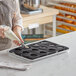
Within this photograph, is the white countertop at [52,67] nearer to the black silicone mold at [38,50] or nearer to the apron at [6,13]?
the black silicone mold at [38,50]

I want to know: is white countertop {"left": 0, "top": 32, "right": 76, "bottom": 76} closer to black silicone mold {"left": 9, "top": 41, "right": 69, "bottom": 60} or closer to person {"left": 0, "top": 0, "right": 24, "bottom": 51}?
black silicone mold {"left": 9, "top": 41, "right": 69, "bottom": 60}

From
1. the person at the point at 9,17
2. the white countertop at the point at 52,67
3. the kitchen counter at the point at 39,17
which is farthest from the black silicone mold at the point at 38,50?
the kitchen counter at the point at 39,17

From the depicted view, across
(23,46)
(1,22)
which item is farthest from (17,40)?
(1,22)

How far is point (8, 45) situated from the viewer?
208cm

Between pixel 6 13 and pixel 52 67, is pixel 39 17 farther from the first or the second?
pixel 52 67

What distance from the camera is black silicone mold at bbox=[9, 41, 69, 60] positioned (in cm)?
137

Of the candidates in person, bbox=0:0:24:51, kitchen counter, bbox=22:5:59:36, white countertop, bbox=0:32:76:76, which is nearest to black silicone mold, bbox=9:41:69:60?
white countertop, bbox=0:32:76:76

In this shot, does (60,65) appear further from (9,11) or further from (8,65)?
(9,11)

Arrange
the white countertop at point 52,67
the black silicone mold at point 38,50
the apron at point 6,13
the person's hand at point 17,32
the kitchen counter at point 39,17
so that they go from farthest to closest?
the kitchen counter at point 39,17 < the apron at point 6,13 < the person's hand at point 17,32 < the black silicone mold at point 38,50 < the white countertop at point 52,67

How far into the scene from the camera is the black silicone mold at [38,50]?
1367mm

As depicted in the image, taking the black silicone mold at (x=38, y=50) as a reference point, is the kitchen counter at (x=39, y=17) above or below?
below

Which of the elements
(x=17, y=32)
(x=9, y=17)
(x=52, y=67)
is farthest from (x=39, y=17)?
(x=52, y=67)

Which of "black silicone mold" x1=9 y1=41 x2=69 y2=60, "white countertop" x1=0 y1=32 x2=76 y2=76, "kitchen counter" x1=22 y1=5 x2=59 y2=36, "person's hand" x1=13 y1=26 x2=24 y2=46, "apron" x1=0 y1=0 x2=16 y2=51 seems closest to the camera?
"white countertop" x1=0 y1=32 x2=76 y2=76

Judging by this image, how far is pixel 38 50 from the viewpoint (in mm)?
1427
